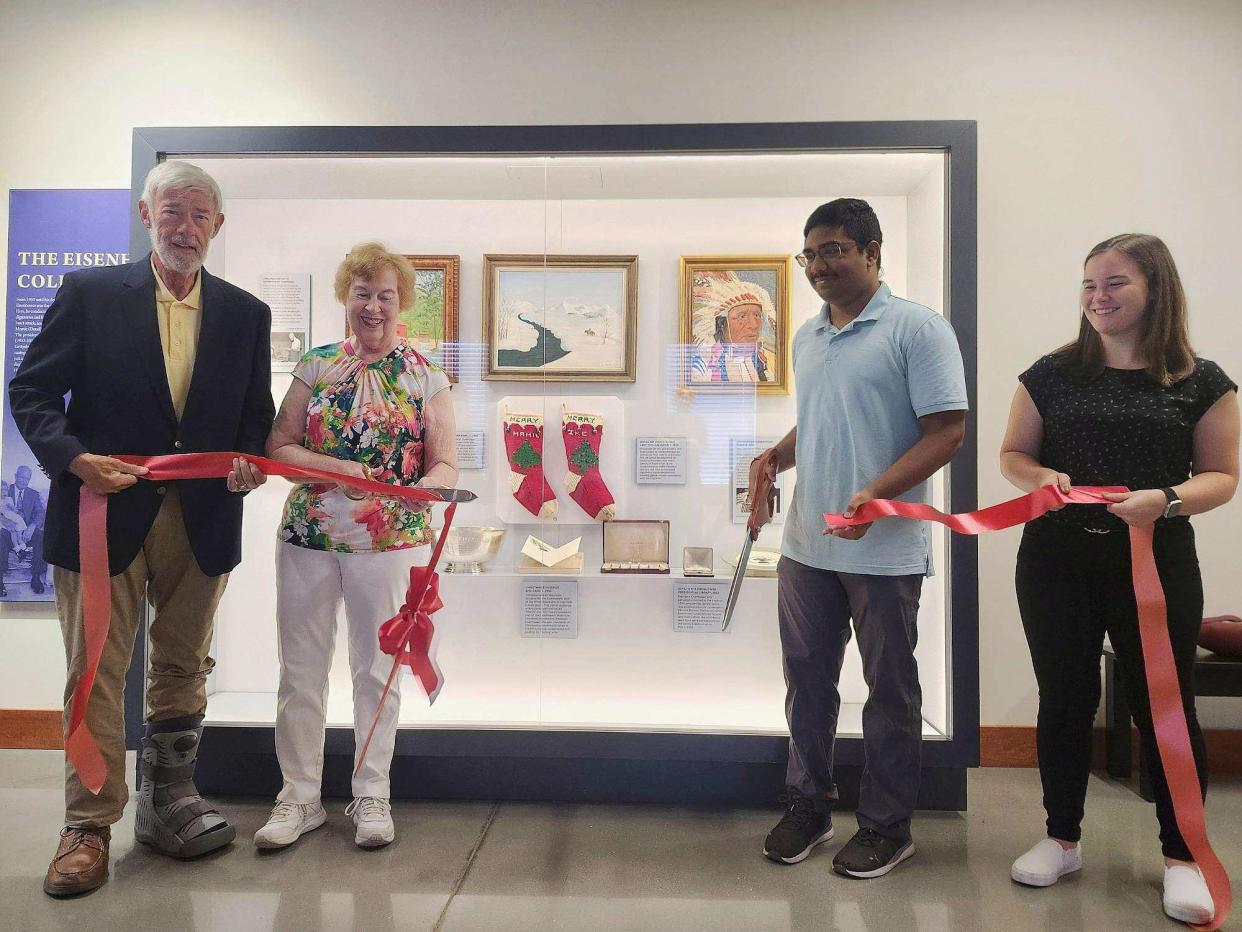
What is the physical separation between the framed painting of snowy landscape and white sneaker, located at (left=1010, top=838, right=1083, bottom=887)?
1.85m

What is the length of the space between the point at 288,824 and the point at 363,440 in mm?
1136

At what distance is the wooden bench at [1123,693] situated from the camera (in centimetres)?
289

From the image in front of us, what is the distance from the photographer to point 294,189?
2.85m

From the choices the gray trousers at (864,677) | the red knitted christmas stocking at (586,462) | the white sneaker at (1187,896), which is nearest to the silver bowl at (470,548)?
the red knitted christmas stocking at (586,462)

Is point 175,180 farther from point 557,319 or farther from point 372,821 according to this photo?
point 372,821

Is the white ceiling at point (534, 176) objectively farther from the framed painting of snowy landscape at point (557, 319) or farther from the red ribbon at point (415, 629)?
the red ribbon at point (415, 629)

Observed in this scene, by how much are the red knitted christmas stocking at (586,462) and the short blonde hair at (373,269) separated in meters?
0.65

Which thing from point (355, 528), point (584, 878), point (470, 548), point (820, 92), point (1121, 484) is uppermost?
point (820, 92)

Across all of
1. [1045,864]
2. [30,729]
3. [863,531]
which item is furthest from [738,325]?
[30,729]

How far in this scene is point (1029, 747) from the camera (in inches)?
129

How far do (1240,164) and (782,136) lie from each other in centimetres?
202

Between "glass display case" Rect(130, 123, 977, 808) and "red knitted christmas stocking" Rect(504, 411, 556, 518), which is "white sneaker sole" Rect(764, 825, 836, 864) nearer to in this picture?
"glass display case" Rect(130, 123, 977, 808)

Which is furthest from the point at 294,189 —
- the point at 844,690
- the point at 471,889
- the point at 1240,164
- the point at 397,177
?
the point at 1240,164

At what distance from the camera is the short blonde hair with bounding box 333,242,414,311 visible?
2.54 m
